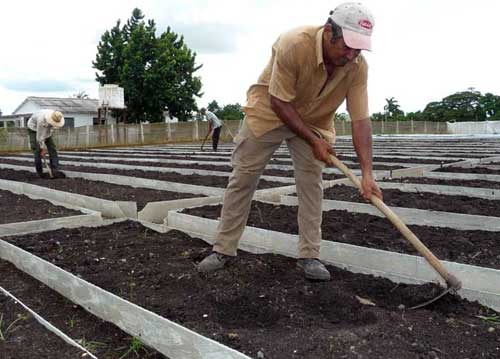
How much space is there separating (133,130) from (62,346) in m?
19.1

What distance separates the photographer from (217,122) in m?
12.5

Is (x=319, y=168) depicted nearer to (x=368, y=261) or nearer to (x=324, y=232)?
(x=368, y=261)

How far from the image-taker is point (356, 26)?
221 cm

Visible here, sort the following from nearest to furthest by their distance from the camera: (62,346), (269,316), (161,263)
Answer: (62,346)
(269,316)
(161,263)

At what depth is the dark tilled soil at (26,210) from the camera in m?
4.62

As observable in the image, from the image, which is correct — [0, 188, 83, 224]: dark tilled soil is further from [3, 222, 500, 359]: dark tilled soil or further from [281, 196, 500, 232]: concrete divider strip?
[281, 196, 500, 232]: concrete divider strip

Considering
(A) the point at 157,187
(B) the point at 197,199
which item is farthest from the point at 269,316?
(A) the point at 157,187

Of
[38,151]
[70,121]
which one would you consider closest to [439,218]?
[38,151]

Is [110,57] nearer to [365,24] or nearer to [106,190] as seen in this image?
[106,190]

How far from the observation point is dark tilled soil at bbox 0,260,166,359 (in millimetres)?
2123

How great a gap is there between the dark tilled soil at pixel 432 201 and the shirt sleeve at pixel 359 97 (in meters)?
2.02

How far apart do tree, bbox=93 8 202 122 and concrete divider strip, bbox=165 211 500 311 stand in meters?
20.3

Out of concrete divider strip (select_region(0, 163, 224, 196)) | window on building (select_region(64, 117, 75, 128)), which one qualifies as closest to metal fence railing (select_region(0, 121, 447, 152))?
window on building (select_region(64, 117, 75, 128))

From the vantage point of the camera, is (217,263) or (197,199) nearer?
(217,263)
